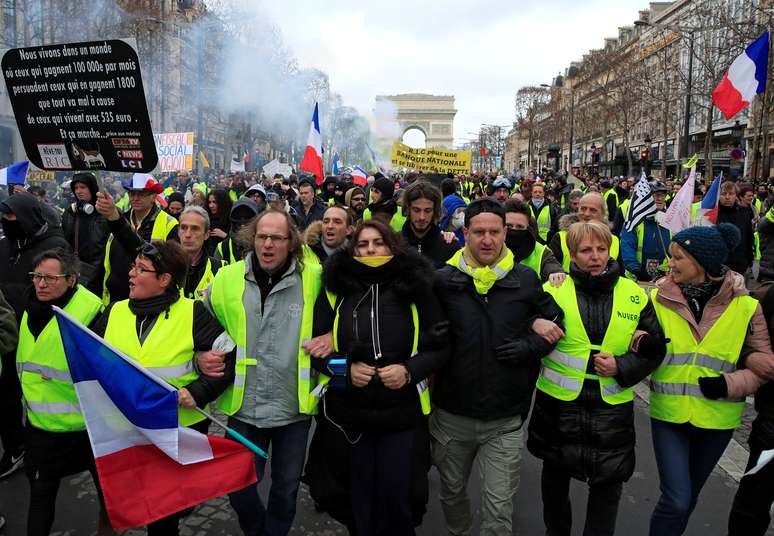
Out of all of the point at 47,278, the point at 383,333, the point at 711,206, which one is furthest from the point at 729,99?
the point at 47,278

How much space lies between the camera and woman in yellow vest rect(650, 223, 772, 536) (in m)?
3.15

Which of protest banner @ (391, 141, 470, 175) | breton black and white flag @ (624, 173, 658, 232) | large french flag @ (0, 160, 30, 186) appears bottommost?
breton black and white flag @ (624, 173, 658, 232)

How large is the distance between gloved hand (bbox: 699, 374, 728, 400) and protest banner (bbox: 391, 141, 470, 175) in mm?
13947

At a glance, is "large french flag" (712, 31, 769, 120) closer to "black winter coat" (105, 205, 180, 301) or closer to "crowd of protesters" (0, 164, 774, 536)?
"crowd of protesters" (0, 164, 774, 536)

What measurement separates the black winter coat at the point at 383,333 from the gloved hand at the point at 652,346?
3.15ft

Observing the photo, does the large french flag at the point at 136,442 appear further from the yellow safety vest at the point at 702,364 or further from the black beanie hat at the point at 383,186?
the black beanie hat at the point at 383,186

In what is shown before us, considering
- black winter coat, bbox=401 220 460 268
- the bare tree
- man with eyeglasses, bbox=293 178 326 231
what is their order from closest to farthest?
black winter coat, bbox=401 220 460 268 → man with eyeglasses, bbox=293 178 326 231 → the bare tree

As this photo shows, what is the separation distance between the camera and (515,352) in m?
3.09

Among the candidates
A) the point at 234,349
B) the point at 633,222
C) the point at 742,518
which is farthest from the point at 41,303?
the point at 633,222

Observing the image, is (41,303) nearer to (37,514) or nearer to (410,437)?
(37,514)

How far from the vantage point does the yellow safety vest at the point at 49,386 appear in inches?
126

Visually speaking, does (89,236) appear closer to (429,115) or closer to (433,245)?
(433,245)

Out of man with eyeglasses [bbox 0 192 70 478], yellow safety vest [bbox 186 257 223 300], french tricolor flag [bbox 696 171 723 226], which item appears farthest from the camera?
french tricolor flag [bbox 696 171 723 226]

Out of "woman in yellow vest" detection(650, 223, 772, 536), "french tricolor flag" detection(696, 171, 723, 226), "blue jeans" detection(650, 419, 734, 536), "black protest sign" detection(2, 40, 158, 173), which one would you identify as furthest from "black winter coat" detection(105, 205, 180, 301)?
"french tricolor flag" detection(696, 171, 723, 226)
